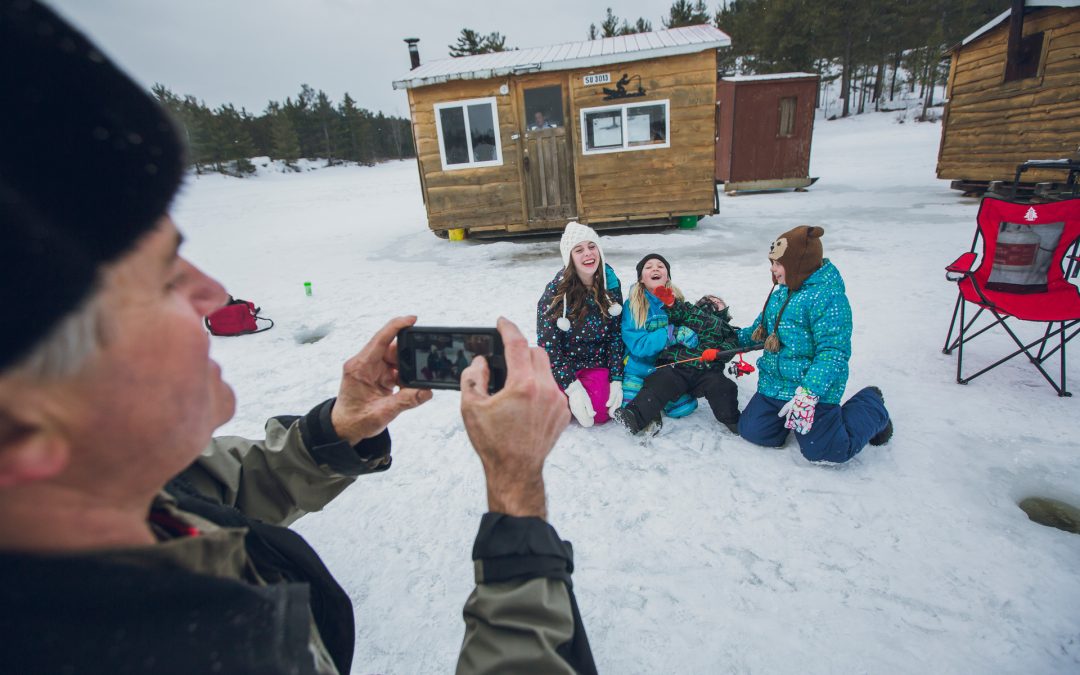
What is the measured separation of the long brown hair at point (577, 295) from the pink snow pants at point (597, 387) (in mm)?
403

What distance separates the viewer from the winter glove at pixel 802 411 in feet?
8.93

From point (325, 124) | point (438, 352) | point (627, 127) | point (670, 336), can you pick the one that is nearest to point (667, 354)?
point (670, 336)

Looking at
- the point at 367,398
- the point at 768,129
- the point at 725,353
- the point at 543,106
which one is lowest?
the point at 725,353

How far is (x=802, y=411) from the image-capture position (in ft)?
8.96

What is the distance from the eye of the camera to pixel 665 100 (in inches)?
340

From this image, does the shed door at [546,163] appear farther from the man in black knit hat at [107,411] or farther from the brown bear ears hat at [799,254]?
the man in black knit hat at [107,411]

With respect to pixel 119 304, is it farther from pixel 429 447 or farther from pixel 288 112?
pixel 288 112

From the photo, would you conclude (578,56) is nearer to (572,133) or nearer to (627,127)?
(572,133)

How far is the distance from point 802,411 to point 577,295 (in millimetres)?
1665

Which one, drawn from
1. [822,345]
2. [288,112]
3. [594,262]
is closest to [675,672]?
[822,345]

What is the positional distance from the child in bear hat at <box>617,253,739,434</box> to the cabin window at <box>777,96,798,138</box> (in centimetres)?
1295

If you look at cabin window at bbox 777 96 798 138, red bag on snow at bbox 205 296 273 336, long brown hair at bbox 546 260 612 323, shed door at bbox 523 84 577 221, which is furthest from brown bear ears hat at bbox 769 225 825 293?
cabin window at bbox 777 96 798 138

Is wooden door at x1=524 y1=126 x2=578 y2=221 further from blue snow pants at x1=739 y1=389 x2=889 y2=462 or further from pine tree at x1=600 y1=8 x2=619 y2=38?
pine tree at x1=600 y1=8 x2=619 y2=38

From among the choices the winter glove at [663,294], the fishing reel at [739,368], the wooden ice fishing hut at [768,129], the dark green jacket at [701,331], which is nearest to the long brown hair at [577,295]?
the winter glove at [663,294]
